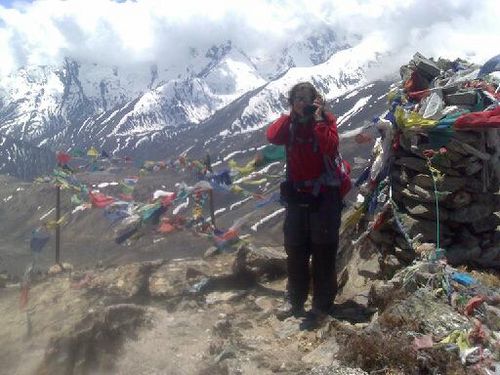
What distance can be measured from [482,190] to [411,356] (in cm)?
373

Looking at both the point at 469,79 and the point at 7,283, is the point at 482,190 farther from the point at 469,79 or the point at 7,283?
the point at 7,283

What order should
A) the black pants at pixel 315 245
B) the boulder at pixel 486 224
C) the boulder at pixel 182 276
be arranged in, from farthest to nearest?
the boulder at pixel 182 276, the boulder at pixel 486 224, the black pants at pixel 315 245

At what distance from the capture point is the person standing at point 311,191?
632 cm

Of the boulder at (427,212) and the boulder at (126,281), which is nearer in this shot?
the boulder at (427,212)

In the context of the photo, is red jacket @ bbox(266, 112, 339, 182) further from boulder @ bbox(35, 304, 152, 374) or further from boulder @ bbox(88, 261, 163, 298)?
boulder @ bbox(88, 261, 163, 298)

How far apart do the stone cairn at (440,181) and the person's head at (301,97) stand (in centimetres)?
172

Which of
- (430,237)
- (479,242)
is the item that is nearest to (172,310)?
(430,237)

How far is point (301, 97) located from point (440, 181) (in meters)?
2.28

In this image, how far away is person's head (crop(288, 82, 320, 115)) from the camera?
6.29 metres

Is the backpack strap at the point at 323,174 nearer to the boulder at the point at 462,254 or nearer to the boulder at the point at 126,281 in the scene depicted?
the boulder at the point at 462,254

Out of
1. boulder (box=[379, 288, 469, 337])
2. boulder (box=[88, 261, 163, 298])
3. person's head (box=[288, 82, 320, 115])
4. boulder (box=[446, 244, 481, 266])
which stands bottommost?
boulder (box=[88, 261, 163, 298])

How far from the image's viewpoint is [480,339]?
4.51 meters

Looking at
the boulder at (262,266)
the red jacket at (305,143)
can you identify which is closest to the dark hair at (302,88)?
the red jacket at (305,143)

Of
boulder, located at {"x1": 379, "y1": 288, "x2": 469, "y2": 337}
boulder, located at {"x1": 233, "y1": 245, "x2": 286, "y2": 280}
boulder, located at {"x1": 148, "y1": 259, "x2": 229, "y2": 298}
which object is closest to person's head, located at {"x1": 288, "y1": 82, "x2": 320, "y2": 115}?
boulder, located at {"x1": 379, "y1": 288, "x2": 469, "y2": 337}
